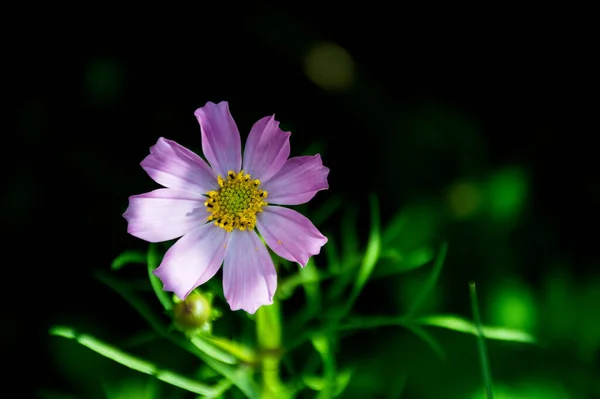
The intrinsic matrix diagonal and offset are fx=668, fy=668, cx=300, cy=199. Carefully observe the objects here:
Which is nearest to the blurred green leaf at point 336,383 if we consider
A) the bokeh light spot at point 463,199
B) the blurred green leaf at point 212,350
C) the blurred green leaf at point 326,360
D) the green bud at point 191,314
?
the blurred green leaf at point 326,360

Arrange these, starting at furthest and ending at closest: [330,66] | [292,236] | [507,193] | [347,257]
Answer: [330,66]
[507,193]
[347,257]
[292,236]

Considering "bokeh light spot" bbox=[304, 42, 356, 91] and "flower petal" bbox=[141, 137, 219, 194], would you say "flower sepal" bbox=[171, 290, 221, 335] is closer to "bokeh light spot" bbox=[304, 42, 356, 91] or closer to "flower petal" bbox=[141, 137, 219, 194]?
"flower petal" bbox=[141, 137, 219, 194]

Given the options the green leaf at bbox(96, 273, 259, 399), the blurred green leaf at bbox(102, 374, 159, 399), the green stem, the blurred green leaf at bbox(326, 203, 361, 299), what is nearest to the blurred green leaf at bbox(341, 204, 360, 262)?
the blurred green leaf at bbox(326, 203, 361, 299)

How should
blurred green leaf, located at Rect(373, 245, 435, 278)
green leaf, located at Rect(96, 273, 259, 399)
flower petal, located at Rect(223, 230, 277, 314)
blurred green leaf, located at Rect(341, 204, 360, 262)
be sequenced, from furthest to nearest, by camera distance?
blurred green leaf, located at Rect(341, 204, 360, 262) < blurred green leaf, located at Rect(373, 245, 435, 278) < green leaf, located at Rect(96, 273, 259, 399) < flower petal, located at Rect(223, 230, 277, 314)

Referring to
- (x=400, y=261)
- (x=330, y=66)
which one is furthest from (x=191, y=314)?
(x=330, y=66)

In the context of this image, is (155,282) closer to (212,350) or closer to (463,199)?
(212,350)
